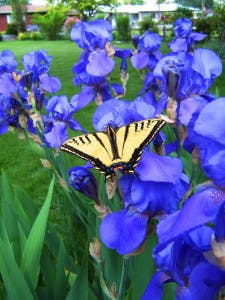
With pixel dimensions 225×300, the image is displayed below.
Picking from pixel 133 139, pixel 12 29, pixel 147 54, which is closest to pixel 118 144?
pixel 133 139

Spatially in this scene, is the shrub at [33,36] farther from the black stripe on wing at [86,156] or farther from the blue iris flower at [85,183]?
the black stripe on wing at [86,156]

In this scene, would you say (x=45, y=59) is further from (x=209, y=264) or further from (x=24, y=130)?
(x=209, y=264)

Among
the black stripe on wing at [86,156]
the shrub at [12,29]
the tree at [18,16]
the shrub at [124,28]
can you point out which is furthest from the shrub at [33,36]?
the black stripe on wing at [86,156]

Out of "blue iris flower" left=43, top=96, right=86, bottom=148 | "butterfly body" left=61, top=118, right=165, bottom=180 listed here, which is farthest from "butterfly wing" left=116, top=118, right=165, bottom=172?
"blue iris flower" left=43, top=96, right=86, bottom=148

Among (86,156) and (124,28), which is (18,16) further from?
(86,156)

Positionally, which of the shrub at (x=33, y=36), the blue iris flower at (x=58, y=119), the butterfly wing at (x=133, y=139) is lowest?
the shrub at (x=33, y=36)

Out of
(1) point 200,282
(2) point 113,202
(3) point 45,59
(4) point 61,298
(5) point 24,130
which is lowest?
(4) point 61,298

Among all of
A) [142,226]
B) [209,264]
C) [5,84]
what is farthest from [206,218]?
[5,84]
